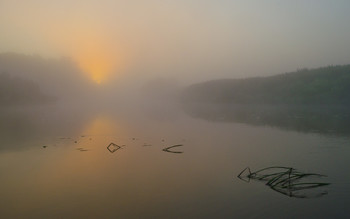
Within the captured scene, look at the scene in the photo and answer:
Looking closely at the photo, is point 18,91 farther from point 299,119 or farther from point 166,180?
point 166,180

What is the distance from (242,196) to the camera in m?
14.7

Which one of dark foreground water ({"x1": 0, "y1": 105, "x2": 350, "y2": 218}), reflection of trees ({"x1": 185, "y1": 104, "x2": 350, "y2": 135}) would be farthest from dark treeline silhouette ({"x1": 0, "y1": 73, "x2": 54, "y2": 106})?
dark foreground water ({"x1": 0, "y1": 105, "x2": 350, "y2": 218})

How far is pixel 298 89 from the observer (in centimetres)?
14900

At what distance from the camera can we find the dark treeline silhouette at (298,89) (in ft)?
433

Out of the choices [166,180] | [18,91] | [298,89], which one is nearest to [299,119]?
[166,180]

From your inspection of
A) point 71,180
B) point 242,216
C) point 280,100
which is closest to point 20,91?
point 280,100

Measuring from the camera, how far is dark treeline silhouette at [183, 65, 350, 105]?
132m

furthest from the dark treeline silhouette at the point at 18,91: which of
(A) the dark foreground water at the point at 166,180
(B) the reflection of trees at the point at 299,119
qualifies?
(A) the dark foreground water at the point at 166,180

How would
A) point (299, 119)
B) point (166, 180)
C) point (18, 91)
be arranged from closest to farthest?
point (166, 180)
point (299, 119)
point (18, 91)

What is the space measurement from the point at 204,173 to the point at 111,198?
23.2ft

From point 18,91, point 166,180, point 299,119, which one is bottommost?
point 166,180

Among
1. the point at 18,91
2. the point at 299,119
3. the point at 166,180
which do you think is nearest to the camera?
the point at 166,180

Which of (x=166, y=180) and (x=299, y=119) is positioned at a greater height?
(x=299, y=119)

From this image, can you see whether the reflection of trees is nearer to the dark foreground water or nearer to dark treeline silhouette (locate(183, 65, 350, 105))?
the dark foreground water
